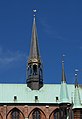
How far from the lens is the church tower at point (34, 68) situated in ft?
306

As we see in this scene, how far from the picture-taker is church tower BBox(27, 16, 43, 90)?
306 feet

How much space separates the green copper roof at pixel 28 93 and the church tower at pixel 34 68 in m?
Result: 1.28

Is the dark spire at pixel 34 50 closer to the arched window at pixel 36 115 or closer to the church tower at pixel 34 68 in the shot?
the church tower at pixel 34 68

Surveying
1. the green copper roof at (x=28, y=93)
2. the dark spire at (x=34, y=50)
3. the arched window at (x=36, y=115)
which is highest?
the dark spire at (x=34, y=50)

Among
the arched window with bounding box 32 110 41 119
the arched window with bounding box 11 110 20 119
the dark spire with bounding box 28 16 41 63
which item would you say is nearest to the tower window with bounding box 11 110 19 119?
the arched window with bounding box 11 110 20 119

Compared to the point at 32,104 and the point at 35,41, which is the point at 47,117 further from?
the point at 35,41

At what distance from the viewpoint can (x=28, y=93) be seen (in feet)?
303

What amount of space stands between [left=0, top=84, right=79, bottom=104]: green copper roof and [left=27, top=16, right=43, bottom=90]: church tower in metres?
1.28

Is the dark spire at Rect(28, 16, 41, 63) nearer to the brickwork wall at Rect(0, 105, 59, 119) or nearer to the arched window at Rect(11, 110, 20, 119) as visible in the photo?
the brickwork wall at Rect(0, 105, 59, 119)

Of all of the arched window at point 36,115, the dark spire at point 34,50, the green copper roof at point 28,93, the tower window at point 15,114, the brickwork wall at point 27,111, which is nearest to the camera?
the brickwork wall at point 27,111

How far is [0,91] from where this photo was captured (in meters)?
92.8

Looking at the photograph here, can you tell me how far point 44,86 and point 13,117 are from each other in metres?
10.5

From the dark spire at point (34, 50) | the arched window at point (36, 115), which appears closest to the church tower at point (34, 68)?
the dark spire at point (34, 50)

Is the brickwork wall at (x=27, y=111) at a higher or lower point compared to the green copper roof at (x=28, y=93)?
lower
